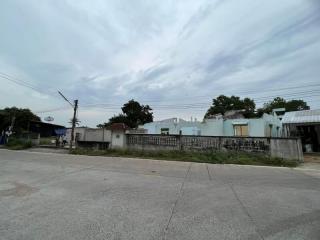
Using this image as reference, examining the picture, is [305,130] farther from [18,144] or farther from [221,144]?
[18,144]

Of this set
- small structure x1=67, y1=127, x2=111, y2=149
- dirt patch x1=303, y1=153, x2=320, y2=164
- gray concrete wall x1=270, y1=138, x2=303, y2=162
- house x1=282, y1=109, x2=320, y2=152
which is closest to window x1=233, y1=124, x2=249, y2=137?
house x1=282, y1=109, x2=320, y2=152

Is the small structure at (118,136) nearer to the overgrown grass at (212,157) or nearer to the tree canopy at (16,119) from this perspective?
the overgrown grass at (212,157)

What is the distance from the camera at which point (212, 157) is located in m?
14.2

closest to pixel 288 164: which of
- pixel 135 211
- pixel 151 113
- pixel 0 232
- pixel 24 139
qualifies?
pixel 135 211

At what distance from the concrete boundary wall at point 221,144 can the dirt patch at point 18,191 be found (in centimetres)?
1171

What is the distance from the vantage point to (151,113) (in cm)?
5581

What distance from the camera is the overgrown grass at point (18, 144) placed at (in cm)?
2306

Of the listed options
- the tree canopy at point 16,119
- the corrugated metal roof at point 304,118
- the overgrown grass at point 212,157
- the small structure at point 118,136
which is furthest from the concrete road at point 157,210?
the tree canopy at point 16,119

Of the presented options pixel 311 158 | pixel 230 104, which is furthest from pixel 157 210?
pixel 230 104

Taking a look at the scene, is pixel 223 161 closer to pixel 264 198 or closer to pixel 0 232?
pixel 264 198

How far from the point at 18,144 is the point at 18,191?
21.9 meters

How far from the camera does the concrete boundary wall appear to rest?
13688mm

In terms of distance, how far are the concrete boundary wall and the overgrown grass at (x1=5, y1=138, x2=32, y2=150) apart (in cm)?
1263

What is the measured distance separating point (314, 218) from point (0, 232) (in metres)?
5.53
